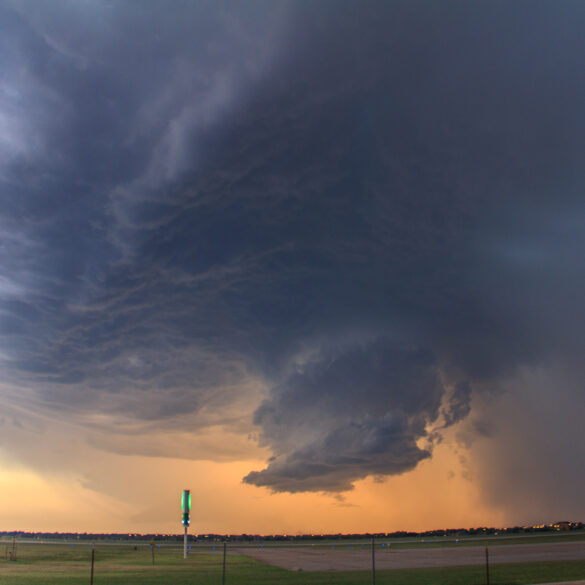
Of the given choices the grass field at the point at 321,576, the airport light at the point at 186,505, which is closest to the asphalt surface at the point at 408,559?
the grass field at the point at 321,576

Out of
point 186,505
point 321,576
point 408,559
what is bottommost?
point 408,559

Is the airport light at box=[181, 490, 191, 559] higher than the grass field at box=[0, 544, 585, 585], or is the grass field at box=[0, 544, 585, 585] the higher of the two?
the airport light at box=[181, 490, 191, 559]

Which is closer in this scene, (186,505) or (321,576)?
(321,576)

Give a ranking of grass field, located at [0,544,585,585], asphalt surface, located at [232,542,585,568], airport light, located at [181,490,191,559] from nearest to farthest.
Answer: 1. grass field, located at [0,544,585,585]
2. asphalt surface, located at [232,542,585,568]
3. airport light, located at [181,490,191,559]

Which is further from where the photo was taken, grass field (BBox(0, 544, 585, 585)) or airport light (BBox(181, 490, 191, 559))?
airport light (BBox(181, 490, 191, 559))

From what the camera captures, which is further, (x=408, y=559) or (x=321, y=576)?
(x=408, y=559)

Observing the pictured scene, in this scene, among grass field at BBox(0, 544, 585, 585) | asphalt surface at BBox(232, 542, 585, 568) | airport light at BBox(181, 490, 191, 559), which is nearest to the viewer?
grass field at BBox(0, 544, 585, 585)

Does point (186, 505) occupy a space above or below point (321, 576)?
above

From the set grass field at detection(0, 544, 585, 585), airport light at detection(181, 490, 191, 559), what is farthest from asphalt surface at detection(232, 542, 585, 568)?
airport light at detection(181, 490, 191, 559)

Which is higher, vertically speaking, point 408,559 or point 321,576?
point 321,576

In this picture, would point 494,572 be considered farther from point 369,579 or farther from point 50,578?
point 50,578

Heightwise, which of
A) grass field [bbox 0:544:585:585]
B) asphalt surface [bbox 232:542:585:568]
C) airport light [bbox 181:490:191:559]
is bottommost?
asphalt surface [bbox 232:542:585:568]

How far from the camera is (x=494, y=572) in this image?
133ft

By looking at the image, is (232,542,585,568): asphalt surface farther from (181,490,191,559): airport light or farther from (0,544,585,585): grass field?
(181,490,191,559): airport light
